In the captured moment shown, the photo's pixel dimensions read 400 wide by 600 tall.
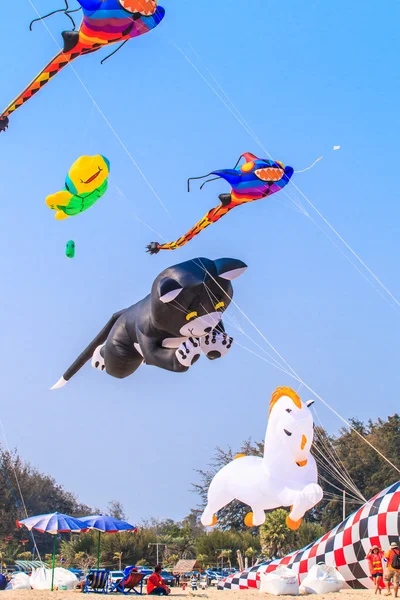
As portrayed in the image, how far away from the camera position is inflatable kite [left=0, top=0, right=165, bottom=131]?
32.2 ft

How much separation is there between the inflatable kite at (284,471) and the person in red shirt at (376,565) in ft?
4.06

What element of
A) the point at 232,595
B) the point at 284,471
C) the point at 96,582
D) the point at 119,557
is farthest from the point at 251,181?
the point at 119,557

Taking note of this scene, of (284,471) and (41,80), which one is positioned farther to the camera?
(284,471)

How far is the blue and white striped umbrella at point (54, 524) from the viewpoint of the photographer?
1512cm

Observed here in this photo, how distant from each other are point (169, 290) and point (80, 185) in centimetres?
204

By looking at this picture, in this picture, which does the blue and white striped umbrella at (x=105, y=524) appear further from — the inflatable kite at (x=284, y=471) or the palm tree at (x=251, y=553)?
the palm tree at (x=251, y=553)

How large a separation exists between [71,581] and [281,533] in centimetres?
1311

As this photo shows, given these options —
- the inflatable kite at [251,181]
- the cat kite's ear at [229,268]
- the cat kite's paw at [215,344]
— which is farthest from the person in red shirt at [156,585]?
the inflatable kite at [251,181]

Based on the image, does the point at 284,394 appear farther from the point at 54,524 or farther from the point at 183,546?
the point at 183,546

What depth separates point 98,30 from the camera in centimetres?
993

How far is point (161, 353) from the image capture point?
1173 cm

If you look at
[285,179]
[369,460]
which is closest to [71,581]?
[285,179]

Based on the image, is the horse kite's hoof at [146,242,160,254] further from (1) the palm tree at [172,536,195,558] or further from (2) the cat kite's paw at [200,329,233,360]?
(1) the palm tree at [172,536,195,558]

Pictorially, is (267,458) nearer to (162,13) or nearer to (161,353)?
(161,353)
